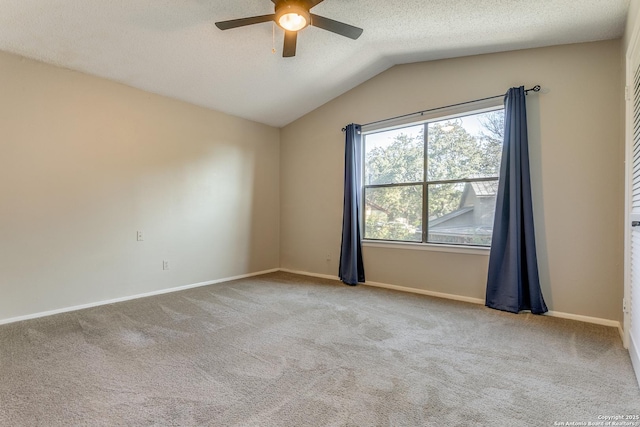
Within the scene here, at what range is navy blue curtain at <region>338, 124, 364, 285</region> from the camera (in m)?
4.32

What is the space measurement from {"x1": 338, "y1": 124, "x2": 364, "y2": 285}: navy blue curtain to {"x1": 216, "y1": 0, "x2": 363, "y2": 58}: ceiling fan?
1.94m

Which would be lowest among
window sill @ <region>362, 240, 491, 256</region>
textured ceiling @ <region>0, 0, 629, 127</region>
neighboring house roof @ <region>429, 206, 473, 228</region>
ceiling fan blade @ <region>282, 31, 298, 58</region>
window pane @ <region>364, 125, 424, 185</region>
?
window sill @ <region>362, 240, 491, 256</region>

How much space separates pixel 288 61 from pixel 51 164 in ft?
8.74

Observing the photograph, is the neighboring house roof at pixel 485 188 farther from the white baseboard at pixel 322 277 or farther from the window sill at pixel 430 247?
the white baseboard at pixel 322 277

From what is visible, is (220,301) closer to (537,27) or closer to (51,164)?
(51,164)

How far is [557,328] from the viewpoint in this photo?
2711 mm

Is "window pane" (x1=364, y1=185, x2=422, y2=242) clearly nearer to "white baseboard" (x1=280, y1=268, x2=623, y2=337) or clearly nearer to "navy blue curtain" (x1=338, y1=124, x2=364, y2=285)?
"navy blue curtain" (x1=338, y1=124, x2=364, y2=285)

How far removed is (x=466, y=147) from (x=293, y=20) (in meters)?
2.45

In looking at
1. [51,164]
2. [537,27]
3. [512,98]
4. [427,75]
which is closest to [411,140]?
[427,75]

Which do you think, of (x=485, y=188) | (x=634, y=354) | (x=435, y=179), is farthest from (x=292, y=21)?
(x=634, y=354)

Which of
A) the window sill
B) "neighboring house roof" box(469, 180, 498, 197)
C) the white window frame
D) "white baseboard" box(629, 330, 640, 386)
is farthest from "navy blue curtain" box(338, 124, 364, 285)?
"white baseboard" box(629, 330, 640, 386)

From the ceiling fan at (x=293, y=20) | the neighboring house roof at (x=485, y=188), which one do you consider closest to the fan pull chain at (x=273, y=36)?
the ceiling fan at (x=293, y=20)

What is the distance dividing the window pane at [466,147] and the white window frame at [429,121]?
0.09 metres

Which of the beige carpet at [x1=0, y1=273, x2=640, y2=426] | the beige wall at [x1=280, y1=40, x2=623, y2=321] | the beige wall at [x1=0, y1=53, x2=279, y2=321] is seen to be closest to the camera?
the beige carpet at [x1=0, y1=273, x2=640, y2=426]
